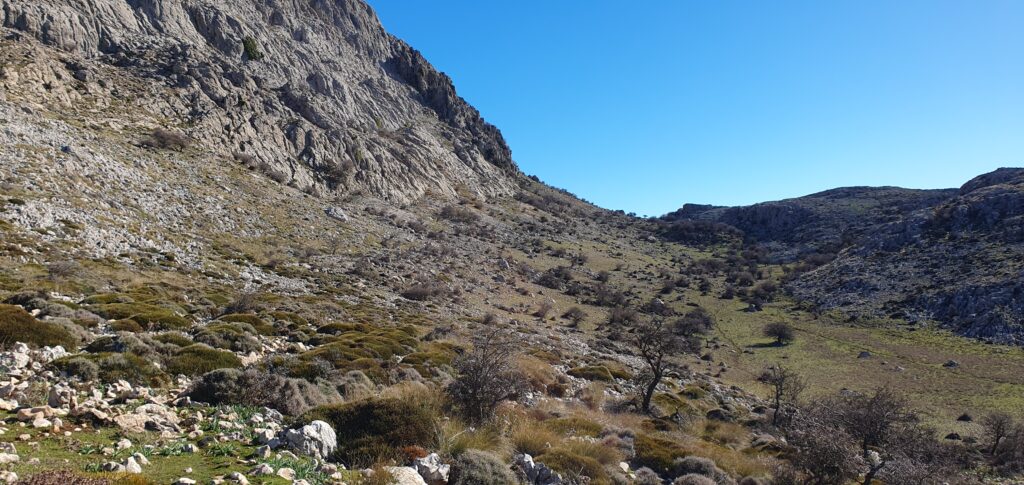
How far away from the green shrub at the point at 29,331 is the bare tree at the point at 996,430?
4302cm

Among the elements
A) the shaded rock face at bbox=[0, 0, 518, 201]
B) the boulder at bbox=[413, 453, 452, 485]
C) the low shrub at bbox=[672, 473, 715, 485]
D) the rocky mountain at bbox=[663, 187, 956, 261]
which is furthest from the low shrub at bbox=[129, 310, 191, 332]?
the rocky mountain at bbox=[663, 187, 956, 261]

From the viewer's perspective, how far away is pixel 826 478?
1155 cm

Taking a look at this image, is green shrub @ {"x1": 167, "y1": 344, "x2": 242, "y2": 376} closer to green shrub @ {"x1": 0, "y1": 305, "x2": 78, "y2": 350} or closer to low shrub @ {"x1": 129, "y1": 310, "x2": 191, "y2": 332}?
Result: green shrub @ {"x1": 0, "y1": 305, "x2": 78, "y2": 350}

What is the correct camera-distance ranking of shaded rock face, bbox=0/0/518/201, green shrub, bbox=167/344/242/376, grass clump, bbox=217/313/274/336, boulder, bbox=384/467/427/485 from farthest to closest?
shaded rock face, bbox=0/0/518/201, grass clump, bbox=217/313/274/336, green shrub, bbox=167/344/242/376, boulder, bbox=384/467/427/485

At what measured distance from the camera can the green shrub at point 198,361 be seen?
1219 centimetres

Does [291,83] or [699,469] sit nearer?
[699,469]

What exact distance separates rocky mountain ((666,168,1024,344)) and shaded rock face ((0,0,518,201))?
237ft

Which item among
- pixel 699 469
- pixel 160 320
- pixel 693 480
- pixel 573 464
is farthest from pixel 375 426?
pixel 160 320

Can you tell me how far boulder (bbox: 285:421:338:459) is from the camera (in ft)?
26.2

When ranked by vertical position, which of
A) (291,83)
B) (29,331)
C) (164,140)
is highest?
(291,83)

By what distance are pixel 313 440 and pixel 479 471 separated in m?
2.86

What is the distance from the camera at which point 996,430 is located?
28.2 m

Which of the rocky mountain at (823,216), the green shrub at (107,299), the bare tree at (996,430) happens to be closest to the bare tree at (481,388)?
the green shrub at (107,299)

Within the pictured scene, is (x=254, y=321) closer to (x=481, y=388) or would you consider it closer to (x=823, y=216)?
(x=481, y=388)
